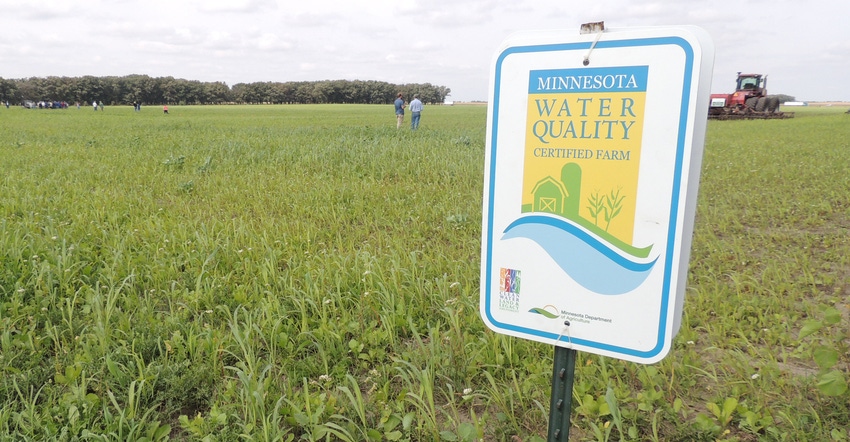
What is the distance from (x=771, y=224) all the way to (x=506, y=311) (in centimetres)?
555

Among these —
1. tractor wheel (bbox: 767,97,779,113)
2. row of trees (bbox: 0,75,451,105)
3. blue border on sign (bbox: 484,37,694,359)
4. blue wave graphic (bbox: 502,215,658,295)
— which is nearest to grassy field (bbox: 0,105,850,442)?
blue border on sign (bbox: 484,37,694,359)

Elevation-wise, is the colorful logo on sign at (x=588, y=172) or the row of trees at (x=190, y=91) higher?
the row of trees at (x=190, y=91)

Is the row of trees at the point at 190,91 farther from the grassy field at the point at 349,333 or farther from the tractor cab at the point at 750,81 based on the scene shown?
the grassy field at the point at 349,333

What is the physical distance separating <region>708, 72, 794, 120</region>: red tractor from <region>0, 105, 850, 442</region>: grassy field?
86.0 ft

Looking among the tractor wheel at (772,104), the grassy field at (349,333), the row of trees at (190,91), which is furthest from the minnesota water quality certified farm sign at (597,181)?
the row of trees at (190,91)

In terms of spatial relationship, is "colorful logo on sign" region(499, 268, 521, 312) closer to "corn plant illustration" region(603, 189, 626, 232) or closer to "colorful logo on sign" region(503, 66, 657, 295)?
"colorful logo on sign" region(503, 66, 657, 295)

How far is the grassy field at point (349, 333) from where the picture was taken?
2.41 metres

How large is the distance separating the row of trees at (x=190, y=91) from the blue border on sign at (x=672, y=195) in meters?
85.8

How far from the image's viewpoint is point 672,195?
1.44 metres

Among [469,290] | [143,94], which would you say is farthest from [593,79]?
[143,94]

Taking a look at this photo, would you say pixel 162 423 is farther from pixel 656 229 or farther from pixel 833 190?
pixel 833 190

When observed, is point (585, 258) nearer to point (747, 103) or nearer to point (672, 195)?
point (672, 195)

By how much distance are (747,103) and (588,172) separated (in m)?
33.4

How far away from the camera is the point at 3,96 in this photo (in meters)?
87.6
